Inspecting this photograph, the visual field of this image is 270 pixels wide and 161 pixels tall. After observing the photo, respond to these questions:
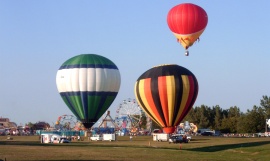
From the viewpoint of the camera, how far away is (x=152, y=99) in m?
62.8

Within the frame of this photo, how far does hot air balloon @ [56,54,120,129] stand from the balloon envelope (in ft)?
45.8

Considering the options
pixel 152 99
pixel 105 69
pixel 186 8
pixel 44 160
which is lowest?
pixel 44 160

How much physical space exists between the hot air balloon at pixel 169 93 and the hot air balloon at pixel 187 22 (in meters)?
4.30

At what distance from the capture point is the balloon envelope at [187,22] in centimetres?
5966

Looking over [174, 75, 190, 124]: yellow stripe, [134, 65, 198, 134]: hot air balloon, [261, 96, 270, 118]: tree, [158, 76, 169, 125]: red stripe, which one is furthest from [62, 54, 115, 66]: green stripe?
[261, 96, 270, 118]: tree

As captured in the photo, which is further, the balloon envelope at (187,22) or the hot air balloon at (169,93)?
the hot air balloon at (169,93)

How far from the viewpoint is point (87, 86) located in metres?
69.9

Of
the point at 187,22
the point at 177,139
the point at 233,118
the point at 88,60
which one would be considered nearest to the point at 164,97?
the point at 177,139

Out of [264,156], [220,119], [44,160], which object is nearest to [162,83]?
[264,156]

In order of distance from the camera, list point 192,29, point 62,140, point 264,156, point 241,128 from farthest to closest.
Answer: point 241,128
point 62,140
point 192,29
point 264,156

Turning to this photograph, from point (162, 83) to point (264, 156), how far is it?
23.1 metres

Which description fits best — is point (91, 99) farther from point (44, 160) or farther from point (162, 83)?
point (44, 160)

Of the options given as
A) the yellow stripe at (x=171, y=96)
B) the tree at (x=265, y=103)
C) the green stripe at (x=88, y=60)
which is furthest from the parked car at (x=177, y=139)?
the tree at (x=265, y=103)

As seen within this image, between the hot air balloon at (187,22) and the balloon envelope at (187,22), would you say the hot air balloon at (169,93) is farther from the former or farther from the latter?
→ the balloon envelope at (187,22)
